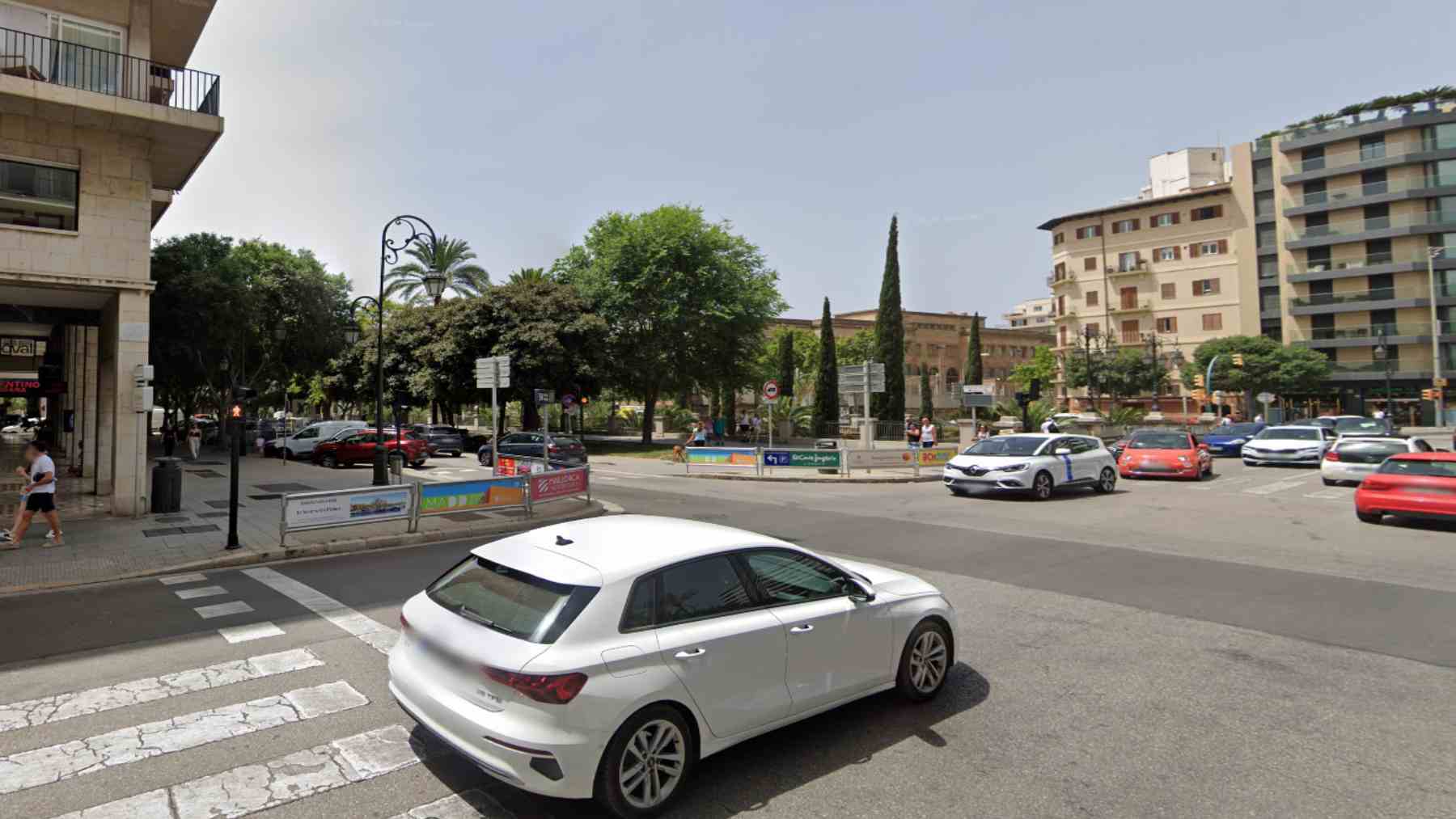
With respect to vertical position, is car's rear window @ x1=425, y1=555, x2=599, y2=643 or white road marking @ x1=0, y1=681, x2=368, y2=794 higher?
car's rear window @ x1=425, y1=555, x2=599, y2=643

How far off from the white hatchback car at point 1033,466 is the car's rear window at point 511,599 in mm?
14972

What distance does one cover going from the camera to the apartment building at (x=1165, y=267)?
68500 mm

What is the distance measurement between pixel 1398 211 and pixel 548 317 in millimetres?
69427

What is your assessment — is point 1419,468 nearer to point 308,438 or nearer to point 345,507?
point 345,507

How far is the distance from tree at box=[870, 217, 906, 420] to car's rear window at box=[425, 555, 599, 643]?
45572 millimetres

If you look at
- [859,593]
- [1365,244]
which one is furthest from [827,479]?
[1365,244]

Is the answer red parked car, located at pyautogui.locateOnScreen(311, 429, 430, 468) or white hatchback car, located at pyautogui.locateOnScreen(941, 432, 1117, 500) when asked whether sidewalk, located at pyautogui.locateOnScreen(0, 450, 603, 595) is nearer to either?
white hatchback car, located at pyautogui.locateOnScreen(941, 432, 1117, 500)

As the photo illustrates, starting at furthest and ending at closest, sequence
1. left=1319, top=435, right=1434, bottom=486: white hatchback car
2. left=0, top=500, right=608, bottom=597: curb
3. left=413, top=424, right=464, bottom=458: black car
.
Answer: left=413, top=424, right=464, bottom=458: black car < left=1319, top=435, right=1434, bottom=486: white hatchback car < left=0, top=500, right=608, bottom=597: curb

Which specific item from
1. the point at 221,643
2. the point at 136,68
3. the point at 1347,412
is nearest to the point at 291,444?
the point at 136,68

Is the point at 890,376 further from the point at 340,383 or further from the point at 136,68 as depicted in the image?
the point at 136,68

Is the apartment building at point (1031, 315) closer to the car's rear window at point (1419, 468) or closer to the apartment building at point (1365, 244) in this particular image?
the apartment building at point (1365, 244)

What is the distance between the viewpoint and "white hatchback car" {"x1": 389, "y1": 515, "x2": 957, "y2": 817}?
137 inches

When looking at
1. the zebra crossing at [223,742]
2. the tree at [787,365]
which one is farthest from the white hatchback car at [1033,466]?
the tree at [787,365]

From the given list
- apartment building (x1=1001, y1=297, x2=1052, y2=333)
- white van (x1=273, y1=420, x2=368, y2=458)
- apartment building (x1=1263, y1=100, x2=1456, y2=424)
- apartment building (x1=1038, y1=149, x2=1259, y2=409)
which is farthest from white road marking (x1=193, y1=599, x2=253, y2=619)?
apartment building (x1=1001, y1=297, x2=1052, y2=333)
